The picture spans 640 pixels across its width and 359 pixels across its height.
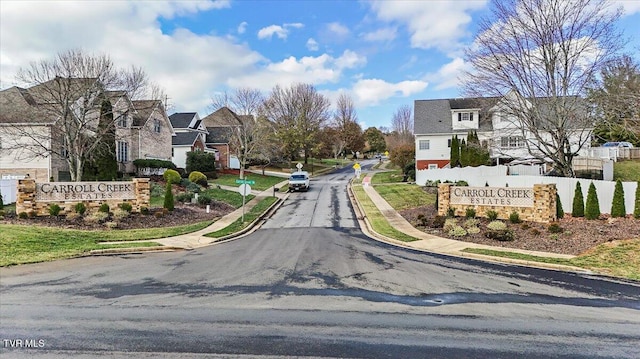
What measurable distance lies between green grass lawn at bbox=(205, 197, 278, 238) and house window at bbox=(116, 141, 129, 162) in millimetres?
15549

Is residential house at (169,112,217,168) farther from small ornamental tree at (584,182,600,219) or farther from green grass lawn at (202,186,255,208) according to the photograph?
small ornamental tree at (584,182,600,219)

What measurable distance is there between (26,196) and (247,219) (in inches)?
409

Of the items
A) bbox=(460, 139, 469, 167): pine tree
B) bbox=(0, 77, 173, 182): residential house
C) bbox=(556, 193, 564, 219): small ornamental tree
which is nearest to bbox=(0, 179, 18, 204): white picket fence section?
bbox=(0, 77, 173, 182): residential house

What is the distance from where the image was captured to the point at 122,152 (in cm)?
3662

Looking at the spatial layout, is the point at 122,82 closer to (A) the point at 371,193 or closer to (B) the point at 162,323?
(A) the point at 371,193

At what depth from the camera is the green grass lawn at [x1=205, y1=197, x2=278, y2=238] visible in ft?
58.5

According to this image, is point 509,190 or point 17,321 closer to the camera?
point 17,321

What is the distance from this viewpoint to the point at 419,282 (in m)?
9.69

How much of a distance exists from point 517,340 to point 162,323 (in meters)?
5.82

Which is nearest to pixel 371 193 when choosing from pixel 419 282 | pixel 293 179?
pixel 293 179

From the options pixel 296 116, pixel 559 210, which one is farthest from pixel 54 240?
pixel 296 116

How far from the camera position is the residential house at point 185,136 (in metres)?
47.2

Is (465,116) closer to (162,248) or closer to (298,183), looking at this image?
(298,183)

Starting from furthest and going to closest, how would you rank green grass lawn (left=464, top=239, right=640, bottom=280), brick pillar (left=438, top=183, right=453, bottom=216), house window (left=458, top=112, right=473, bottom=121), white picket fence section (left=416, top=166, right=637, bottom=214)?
house window (left=458, top=112, right=473, bottom=121) → brick pillar (left=438, top=183, right=453, bottom=216) → white picket fence section (left=416, top=166, right=637, bottom=214) → green grass lawn (left=464, top=239, right=640, bottom=280)
